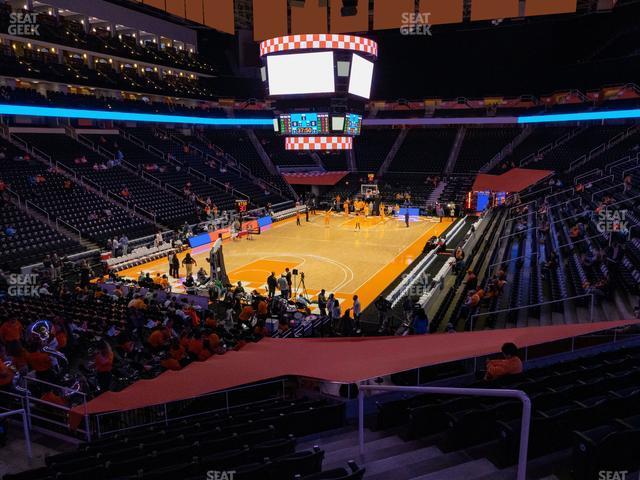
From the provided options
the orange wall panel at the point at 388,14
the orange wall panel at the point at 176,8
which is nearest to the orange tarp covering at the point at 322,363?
the orange wall panel at the point at 388,14

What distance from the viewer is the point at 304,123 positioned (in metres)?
20.9

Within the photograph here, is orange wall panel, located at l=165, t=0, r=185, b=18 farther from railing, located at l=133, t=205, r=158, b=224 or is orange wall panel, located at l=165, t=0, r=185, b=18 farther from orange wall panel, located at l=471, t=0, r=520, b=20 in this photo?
orange wall panel, located at l=471, t=0, r=520, b=20

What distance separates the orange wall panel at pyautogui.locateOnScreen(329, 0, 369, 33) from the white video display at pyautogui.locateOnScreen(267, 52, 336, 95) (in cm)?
2604

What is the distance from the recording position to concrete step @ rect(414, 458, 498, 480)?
384 cm

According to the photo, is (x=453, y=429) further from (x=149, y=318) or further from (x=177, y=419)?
(x=149, y=318)

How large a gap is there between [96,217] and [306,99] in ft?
43.4

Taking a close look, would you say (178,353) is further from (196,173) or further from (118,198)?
(196,173)

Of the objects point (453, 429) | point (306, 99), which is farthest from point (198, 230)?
point (453, 429)

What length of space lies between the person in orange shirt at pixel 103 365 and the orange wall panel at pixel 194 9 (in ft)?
132

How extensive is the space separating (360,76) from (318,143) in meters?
3.44

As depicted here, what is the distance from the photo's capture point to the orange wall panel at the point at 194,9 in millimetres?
41812

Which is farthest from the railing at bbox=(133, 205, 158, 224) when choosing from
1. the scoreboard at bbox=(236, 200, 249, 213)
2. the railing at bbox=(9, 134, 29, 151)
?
the railing at bbox=(9, 134, 29, 151)

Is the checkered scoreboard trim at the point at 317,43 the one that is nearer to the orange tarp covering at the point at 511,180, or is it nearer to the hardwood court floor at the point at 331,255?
the hardwood court floor at the point at 331,255

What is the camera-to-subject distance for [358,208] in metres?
36.9
